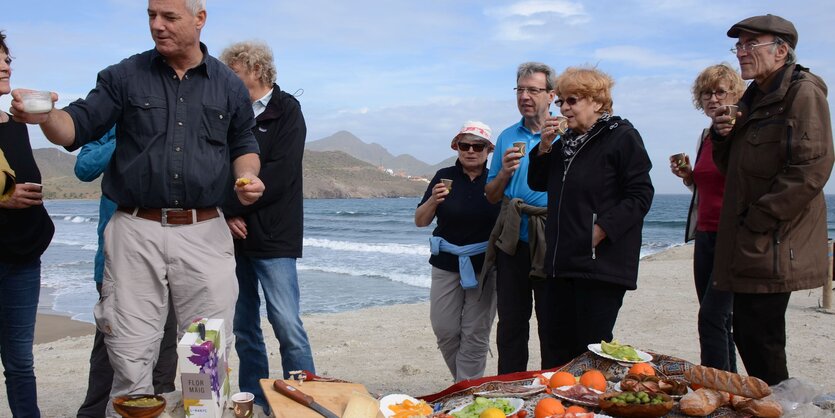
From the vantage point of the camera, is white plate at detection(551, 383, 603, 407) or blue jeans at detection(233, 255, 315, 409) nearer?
white plate at detection(551, 383, 603, 407)

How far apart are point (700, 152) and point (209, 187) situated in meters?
3.29

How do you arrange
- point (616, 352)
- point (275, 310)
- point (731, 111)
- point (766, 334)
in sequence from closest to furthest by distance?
point (766, 334) < point (616, 352) < point (731, 111) < point (275, 310)

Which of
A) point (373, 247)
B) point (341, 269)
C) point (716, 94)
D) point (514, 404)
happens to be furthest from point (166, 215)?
point (373, 247)

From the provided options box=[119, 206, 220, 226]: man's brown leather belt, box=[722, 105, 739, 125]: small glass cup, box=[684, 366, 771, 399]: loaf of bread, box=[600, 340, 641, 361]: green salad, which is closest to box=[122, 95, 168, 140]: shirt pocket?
box=[119, 206, 220, 226]: man's brown leather belt

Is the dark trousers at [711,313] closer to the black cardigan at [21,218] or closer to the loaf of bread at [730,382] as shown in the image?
the loaf of bread at [730,382]

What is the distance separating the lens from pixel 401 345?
24.6 feet

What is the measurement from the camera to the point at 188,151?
296 centimetres

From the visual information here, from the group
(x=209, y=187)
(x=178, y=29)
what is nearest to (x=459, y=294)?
(x=209, y=187)

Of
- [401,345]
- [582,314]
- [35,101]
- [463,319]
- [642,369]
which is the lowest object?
[401,345]

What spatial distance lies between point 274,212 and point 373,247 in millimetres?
21703

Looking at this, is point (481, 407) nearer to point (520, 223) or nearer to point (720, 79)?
point (520, 223)

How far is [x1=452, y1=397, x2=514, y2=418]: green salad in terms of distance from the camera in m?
2.80

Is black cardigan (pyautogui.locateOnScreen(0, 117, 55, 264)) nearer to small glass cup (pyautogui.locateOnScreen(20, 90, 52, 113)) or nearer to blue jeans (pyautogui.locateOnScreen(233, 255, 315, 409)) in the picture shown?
blue jeans (pyautogui.locateOnScreen(233, 255, 315, 409))

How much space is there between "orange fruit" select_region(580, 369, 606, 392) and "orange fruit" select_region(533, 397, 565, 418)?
323 millimetres
